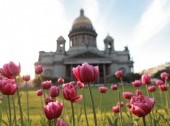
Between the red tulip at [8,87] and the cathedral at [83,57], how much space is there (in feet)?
167

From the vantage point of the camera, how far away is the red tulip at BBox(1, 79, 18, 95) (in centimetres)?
216

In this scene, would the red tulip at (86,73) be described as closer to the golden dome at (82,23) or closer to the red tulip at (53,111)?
the red tulip at (53,111)

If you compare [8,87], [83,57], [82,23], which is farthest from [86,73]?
[82,23]

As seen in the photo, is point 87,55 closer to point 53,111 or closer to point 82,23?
point 82,23

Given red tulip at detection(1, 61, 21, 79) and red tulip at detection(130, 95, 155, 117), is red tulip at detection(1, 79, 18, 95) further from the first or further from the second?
red tulip at detection(130, 95, 155, 117)

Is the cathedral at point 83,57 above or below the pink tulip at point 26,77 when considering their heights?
above

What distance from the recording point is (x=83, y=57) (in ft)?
180

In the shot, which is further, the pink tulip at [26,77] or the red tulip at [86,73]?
the pink tulip at [26,77]

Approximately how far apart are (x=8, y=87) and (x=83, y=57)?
5270 cm

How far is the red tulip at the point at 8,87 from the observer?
2.16 metres

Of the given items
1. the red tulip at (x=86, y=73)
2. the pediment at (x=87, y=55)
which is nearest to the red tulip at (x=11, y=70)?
the red tulip at (x=86, y=73)

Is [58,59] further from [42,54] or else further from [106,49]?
[106,49]

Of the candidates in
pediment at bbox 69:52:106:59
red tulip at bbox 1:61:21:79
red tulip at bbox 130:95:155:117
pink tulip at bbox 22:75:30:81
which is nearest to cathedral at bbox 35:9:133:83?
pediment at bbox 69:52:106:59

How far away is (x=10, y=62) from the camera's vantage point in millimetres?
2312
